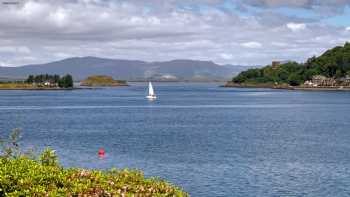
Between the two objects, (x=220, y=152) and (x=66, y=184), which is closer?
(x=66, y=184)

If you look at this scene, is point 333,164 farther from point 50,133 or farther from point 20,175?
point 50,133

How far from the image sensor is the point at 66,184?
26.7 metres

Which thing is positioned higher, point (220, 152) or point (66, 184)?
point (66, 184)

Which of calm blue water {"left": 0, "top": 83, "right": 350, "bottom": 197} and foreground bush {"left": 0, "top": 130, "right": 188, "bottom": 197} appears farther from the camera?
calm blue water {"left": 0, "top": 83, "right": 350, "bottom": 197}

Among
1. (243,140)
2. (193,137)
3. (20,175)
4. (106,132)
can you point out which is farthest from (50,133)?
(20,175)

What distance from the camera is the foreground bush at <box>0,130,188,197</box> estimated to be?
25797 millimetres

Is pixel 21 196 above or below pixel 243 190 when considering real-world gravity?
above

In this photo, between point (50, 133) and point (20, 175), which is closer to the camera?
point (20, 175)

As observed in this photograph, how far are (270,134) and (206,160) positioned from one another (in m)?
43.9

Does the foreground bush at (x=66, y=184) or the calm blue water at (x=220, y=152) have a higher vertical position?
the foreground bush at (x=66, y=184)

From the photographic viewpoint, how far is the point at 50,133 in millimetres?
119875

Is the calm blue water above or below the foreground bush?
below

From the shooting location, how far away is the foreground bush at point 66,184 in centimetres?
2580

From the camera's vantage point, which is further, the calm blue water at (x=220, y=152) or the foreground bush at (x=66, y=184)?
the calm blue water at (x=220, y=152)
